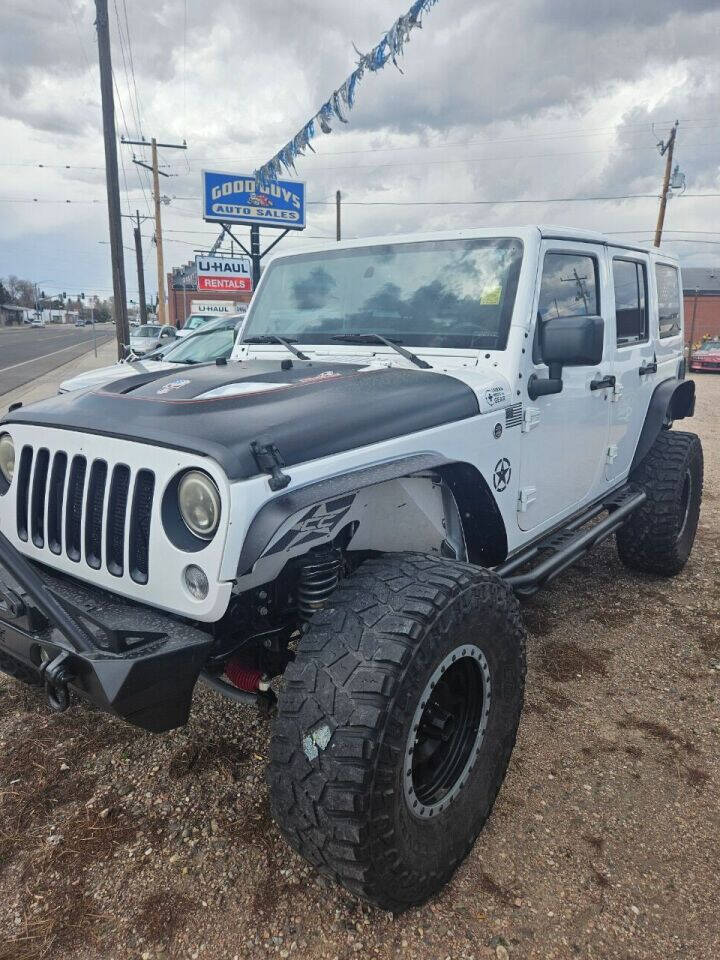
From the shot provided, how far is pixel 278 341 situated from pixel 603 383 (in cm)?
175

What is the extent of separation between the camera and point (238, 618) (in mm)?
2270

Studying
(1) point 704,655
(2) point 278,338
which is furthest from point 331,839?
(1) point 704,655

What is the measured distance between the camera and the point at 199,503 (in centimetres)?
187

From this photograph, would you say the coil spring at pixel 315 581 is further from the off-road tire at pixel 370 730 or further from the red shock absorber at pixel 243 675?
the red shock absorber at pixel 243 675

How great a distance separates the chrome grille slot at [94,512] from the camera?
2.11 metres

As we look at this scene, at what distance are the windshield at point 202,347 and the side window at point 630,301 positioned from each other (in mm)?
5063

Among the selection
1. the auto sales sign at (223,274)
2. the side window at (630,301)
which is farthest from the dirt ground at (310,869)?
the auto sales sign at (223,274)

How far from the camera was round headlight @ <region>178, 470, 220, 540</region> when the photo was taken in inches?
72.4

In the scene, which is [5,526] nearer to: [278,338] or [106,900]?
[106,900]

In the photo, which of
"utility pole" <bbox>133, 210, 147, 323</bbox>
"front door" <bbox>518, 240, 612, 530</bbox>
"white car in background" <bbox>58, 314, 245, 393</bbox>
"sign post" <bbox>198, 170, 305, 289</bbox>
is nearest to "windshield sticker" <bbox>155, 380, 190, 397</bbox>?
"front door" <bbox>518, 240, 612, 530</bbox>

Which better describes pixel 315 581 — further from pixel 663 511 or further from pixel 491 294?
pixel 663 511

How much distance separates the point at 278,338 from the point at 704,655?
2.94 m

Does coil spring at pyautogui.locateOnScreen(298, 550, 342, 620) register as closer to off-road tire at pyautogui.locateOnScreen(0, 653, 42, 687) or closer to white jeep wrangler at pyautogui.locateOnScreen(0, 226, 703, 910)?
white jeep wrangler at pyautogui.locateOnScreen(0, 226, 703, 910)

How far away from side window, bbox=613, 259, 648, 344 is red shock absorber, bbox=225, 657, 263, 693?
2818mm
